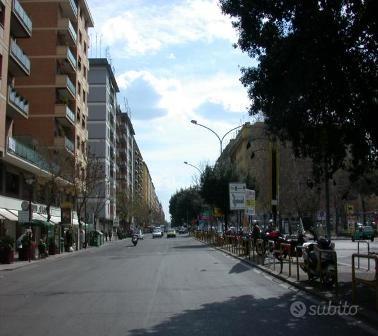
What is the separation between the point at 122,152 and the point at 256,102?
11997 cm

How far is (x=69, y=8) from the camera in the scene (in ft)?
209

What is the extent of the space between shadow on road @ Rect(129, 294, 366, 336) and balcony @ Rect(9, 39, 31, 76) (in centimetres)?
3216

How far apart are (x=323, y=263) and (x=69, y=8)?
182 ft

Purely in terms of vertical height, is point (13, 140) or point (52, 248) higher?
point (13, 140)

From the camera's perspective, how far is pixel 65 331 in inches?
366

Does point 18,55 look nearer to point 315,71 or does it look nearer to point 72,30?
point 72,30

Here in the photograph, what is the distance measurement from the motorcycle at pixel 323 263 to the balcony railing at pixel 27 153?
28.2 metres

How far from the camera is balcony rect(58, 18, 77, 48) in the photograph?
6159 cm

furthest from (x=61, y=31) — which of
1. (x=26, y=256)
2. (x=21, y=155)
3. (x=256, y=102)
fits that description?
(x=256, y=102)

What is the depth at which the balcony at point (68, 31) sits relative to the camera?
61.6 meters

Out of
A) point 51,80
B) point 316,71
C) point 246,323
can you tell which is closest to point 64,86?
point 51,80

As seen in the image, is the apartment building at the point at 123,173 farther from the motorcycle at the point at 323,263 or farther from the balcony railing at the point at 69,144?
the motorcycle at the point at 323,263

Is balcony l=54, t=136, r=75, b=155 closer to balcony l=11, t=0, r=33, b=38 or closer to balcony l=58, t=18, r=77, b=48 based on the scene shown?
balcony l=58, t=18, r=77, b=48

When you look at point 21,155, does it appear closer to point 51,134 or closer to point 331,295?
Answer: point 51,134
